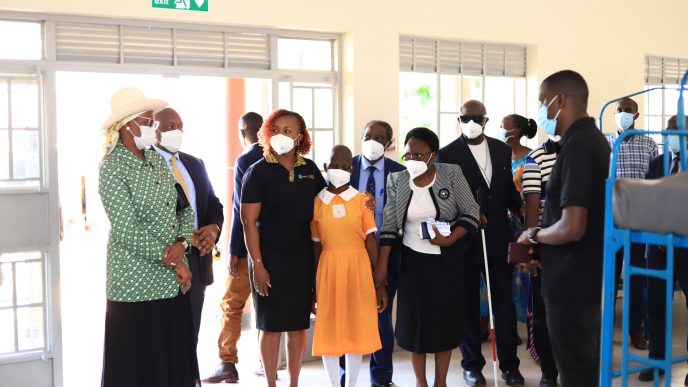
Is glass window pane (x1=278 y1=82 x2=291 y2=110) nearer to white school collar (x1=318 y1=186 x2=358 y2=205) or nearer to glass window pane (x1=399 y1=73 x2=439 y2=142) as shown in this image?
glass window pane (x1=399 y1=73 x2=439 y2=142)

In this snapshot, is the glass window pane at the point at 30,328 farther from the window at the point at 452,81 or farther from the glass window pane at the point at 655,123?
the glass window pane at the point at 655,123

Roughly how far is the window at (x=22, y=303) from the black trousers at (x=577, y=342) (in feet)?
10.3

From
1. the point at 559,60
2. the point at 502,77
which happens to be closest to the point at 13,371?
the point at 502,77

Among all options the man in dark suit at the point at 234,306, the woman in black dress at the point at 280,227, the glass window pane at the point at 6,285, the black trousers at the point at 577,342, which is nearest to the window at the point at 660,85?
the man in dark suit at the point at 234,306

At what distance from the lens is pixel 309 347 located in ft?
18.2

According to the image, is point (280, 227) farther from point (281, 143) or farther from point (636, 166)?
point (636, 166)

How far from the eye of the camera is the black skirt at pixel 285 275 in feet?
13.6

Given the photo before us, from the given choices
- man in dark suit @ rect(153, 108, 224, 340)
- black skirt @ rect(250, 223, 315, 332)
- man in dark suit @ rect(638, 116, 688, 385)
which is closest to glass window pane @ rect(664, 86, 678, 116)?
man in dark suit @ rect(638, 116, 688, 385)

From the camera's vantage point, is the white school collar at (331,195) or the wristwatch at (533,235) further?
the white school collar at (331,195)

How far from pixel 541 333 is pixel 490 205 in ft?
2.83

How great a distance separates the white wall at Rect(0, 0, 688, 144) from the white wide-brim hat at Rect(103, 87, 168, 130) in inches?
52.6

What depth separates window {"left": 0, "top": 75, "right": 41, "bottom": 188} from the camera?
15.1 ft

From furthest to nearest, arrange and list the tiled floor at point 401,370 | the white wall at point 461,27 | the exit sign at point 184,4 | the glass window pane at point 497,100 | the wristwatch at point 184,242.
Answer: the glass window pane at point 497,100 < the white wall at point 461,27 < the tiled floor at point 401,370 < the exit sign at point 184,4 < the wristwatch at point 184,242

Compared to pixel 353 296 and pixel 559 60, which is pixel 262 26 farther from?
pixel 559 60
